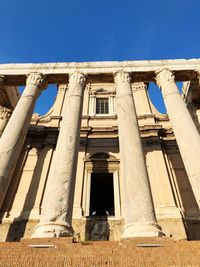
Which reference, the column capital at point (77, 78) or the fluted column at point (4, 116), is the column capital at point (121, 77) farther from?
the fluted column at point (4, 116)

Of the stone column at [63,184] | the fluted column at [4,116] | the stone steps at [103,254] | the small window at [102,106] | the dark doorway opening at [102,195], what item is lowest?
the stone steps at [103,254]

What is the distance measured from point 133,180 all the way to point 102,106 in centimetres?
1389

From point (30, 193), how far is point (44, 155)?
311cm

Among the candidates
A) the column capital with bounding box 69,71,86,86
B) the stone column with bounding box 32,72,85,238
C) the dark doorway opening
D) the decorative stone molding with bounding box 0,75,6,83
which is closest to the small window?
the dark doorway opening

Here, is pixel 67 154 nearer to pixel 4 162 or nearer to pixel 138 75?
pixel 4 162

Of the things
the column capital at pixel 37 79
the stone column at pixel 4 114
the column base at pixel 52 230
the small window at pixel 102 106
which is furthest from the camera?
the small window at pixel 102 106

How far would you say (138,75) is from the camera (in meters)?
15.0

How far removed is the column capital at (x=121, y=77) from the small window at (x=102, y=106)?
695cm

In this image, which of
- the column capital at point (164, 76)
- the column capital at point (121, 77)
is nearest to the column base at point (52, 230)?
the column capital at point (121, 77)

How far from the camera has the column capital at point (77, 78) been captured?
46.0 ft

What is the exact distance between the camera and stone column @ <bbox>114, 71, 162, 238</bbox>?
7.58m

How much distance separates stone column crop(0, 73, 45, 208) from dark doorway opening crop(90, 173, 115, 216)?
7.19 m

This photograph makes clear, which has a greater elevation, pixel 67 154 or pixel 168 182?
pixel 168 182

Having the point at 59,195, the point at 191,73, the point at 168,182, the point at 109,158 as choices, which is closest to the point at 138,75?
the point at 191,73
